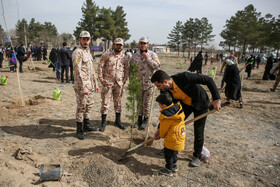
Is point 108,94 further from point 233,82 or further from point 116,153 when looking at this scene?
point 233,82

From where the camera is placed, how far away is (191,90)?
3.04m

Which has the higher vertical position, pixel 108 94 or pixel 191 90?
pixel 191 90

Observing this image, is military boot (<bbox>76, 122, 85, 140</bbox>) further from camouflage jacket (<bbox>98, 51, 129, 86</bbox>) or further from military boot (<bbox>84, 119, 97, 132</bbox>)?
camouflage jacket (<bbox>98, 51, 129, 86</bbox>)

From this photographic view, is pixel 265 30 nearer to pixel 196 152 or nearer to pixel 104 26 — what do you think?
pixel 104 26

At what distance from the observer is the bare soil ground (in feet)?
9.76

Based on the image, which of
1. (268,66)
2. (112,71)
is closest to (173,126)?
(112,71)

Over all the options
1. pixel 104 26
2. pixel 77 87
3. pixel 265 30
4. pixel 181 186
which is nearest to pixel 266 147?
pixel 181 186

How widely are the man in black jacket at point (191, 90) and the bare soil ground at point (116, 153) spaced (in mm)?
683

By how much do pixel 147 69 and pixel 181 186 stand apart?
271 centimetres

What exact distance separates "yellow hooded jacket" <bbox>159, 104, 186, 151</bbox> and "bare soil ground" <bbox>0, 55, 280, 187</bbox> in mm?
668

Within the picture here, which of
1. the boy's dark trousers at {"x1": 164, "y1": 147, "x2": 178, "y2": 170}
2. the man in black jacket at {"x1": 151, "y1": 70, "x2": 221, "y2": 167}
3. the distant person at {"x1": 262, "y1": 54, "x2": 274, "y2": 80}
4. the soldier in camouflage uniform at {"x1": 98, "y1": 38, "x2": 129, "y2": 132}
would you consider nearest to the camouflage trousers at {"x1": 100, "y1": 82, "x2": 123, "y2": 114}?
the soldier in camouflage uniform at {"x1": 98, "y1": 38, "x2": 129, "y2": 132}

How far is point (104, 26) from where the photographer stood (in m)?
42.3

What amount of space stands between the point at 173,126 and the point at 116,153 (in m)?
1.50

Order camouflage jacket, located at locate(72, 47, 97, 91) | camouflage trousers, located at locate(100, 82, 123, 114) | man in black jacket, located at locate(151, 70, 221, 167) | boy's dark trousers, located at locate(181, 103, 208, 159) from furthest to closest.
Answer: camouflage trousers, located at locate(100, 82, 123, 114) < camouflage jacket, located at locate(72, 47, 97, 91) < boy's dark trousers, located at locate(181, 103, 208, 159) < man in black jacket, located at locate(151, 70, 221, 167)
